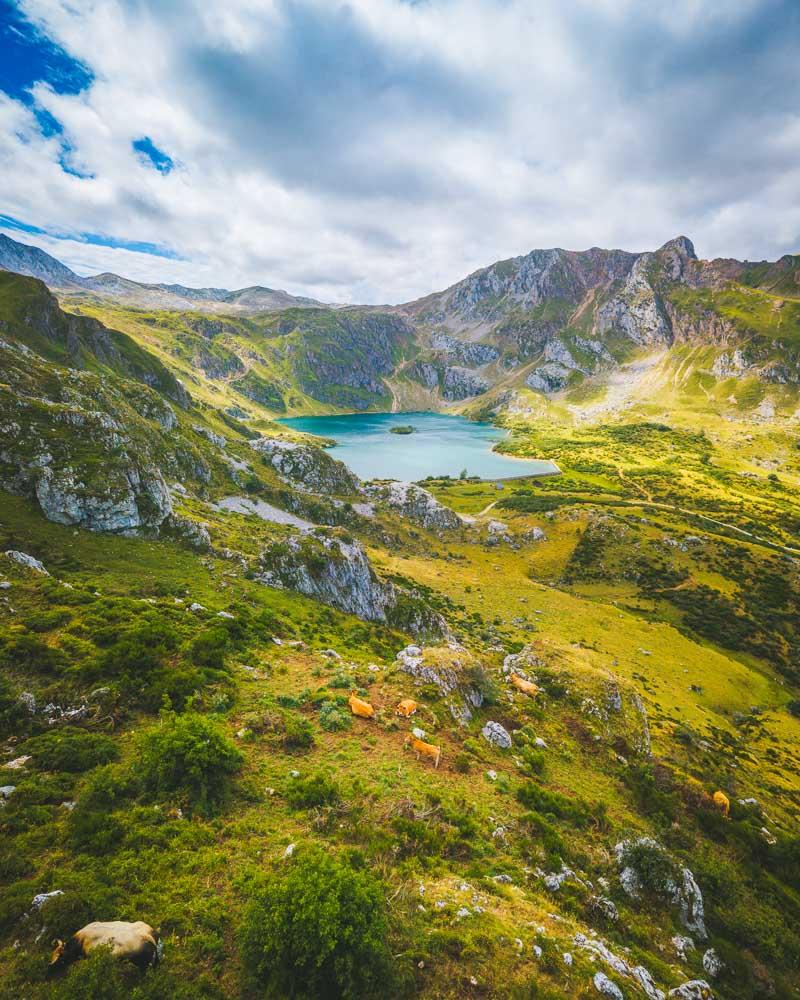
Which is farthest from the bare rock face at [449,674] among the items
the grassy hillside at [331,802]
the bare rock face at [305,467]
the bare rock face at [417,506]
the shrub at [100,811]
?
the bare rock face at [417,506]

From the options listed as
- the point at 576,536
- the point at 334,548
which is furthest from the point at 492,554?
the point at 334,548

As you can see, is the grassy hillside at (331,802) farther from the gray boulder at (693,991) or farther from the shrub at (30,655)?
the gray boulder at (693,991)

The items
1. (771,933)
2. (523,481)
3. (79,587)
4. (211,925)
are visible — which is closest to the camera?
(211,925)

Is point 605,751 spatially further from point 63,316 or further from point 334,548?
point 63,316

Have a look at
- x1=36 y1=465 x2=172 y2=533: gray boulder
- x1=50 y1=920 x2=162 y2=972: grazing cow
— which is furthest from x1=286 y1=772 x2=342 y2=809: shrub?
x1=36 y1=465 x2=172 y2=533: gray boulder

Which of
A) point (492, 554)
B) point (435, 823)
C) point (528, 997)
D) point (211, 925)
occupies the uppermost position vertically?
point (211, 925)
